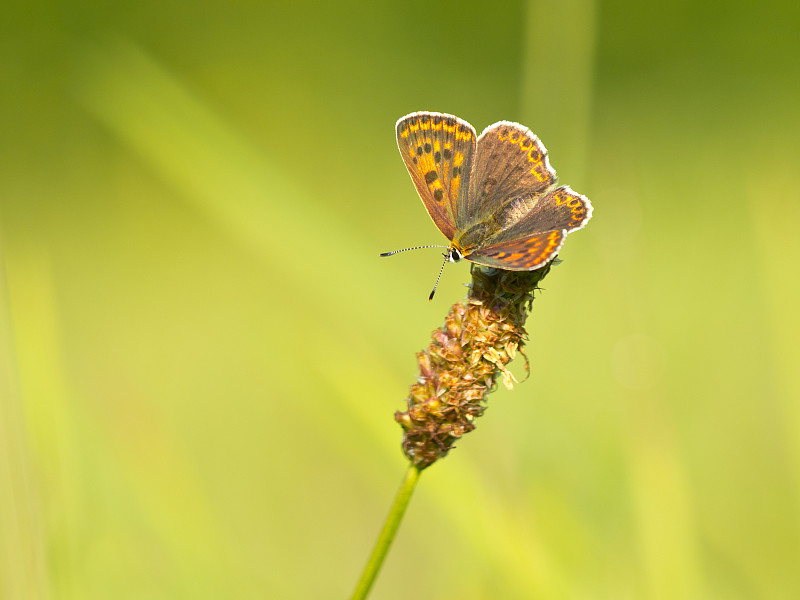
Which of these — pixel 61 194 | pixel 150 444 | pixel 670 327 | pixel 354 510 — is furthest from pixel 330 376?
pixel 61 194

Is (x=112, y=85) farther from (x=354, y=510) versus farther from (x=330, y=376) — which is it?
(x=354, y=510)

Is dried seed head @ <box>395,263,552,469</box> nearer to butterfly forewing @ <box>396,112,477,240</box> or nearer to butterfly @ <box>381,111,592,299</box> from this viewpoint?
butterfly @ <box>381,111,592,299</box>

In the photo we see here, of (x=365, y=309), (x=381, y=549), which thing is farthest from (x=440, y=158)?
(x=381, y=549)

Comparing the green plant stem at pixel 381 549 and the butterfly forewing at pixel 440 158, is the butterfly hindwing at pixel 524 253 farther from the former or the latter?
the green plant stem at pixel 381 549

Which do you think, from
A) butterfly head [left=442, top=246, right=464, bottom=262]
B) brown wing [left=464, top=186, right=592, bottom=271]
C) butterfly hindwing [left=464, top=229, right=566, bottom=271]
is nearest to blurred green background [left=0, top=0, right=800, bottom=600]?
butterfly head [left=442, top=246, right=464, bottom=262]

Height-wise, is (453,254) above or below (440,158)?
below

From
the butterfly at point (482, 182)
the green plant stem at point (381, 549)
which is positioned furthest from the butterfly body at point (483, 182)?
the green plant stem at point (381, 549)

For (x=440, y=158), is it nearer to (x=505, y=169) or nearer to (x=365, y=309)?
(x=505, y=169)

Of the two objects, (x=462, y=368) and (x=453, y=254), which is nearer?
(x=462, y=368)
